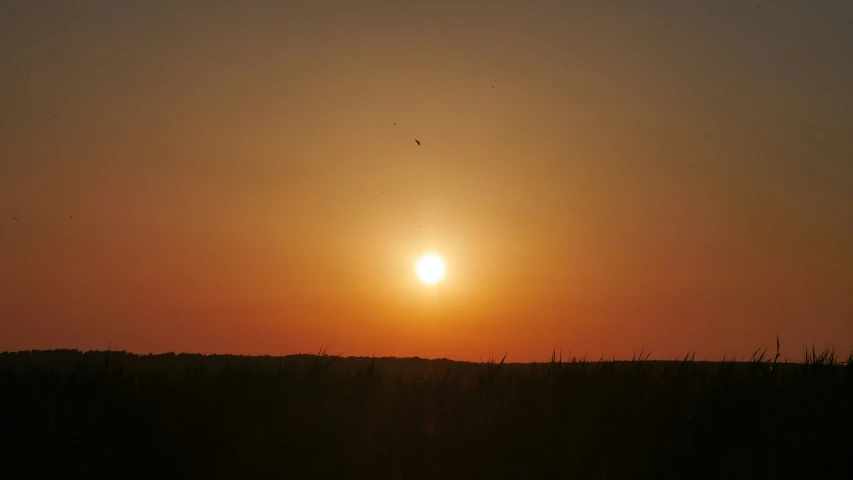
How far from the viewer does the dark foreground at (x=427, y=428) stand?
8.12 m

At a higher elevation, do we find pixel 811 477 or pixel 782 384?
pixel 782 384

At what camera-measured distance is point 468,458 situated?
27.4 ft

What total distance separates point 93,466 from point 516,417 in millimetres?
4227

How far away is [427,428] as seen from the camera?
8742 mm

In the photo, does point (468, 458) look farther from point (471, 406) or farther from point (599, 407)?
point (599, 407)

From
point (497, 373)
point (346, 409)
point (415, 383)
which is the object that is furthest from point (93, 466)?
point (497, 373)

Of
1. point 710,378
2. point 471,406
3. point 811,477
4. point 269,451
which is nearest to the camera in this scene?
point 811,477

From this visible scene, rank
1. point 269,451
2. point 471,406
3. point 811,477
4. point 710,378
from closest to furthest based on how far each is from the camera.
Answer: point 811,477, point 269,451, point 471,406, point 710,378

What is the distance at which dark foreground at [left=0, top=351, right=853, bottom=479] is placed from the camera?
812 centimetres

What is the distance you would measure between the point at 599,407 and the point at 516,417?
36.6 inches

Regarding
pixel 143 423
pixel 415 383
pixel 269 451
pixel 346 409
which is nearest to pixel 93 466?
pixel 143 423

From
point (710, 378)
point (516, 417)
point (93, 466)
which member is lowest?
point (93, 466)

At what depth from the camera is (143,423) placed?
873cm

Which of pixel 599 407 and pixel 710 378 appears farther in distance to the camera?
pixel 710 378
